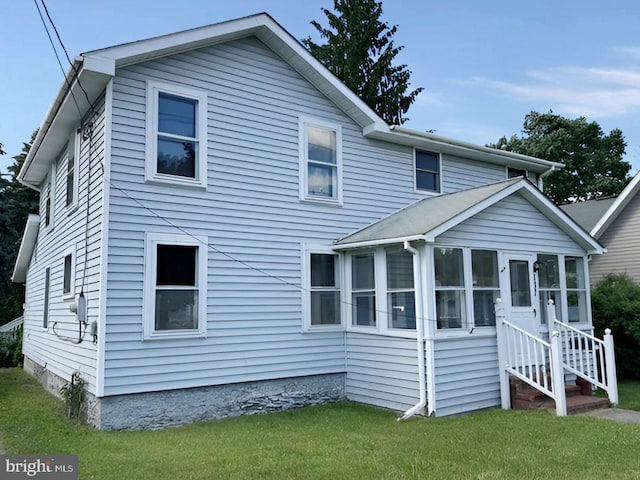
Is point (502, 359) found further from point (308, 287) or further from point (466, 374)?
point (308, 287)

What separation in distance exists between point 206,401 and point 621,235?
46.8ft

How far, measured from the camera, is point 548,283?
34.9 feet

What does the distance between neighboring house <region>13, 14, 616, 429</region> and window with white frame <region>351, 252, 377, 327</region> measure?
3cm

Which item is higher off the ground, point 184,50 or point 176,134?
point 184,50

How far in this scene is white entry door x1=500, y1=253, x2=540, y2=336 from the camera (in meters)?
9.86

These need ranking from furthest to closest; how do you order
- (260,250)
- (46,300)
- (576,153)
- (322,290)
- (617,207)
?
(576,153) → (617,207) → (46,300) → (322,290) → (260,250)

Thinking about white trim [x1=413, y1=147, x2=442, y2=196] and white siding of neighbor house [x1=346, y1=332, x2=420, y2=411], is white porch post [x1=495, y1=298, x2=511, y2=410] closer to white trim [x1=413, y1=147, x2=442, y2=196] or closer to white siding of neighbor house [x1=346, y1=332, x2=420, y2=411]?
white siding of neighbor house [x1=346, y1=332, x2=420, y2=411]

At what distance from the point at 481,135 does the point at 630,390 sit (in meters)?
26.3

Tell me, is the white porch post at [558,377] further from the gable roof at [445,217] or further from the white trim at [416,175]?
the white trim at [416,175]

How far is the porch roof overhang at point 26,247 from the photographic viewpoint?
47.3 feet

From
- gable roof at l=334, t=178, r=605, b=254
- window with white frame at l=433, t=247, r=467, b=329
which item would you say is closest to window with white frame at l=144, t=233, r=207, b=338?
gable roof at l=334, t=178, r=605, b=254

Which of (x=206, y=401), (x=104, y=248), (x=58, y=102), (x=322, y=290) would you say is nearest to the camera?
(x=104, y=248)

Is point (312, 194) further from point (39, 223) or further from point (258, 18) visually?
point (39, 223)

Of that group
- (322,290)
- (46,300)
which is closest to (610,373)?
(322,290)
